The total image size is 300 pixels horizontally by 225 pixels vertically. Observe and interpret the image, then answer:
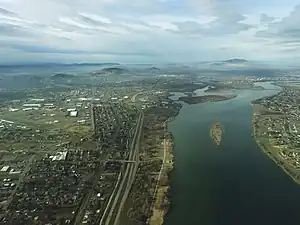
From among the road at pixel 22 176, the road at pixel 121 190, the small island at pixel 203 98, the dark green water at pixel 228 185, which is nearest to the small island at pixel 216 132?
the dark green water at pixel 228 185

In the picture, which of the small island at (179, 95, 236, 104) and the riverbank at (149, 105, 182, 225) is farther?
the small island at (179, 95, 236, 104)

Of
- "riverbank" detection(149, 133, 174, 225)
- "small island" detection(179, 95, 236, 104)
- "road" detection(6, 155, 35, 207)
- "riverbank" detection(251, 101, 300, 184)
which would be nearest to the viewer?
"riverbank" detection(149, 133, 174, 225)

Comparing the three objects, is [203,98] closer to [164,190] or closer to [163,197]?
[164,190]

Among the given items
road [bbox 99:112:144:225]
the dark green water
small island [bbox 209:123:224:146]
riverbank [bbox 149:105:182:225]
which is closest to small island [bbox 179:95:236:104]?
small island [bbox 209:123:224:146]

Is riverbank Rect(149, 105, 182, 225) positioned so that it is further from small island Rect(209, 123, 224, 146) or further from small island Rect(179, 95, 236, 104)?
small island Rect(179, 95, 236, 104)

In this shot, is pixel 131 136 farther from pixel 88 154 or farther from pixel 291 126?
pixel 291 126

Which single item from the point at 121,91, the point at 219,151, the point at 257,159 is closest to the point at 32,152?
the point at 219,151

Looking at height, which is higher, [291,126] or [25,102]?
[291,126]
